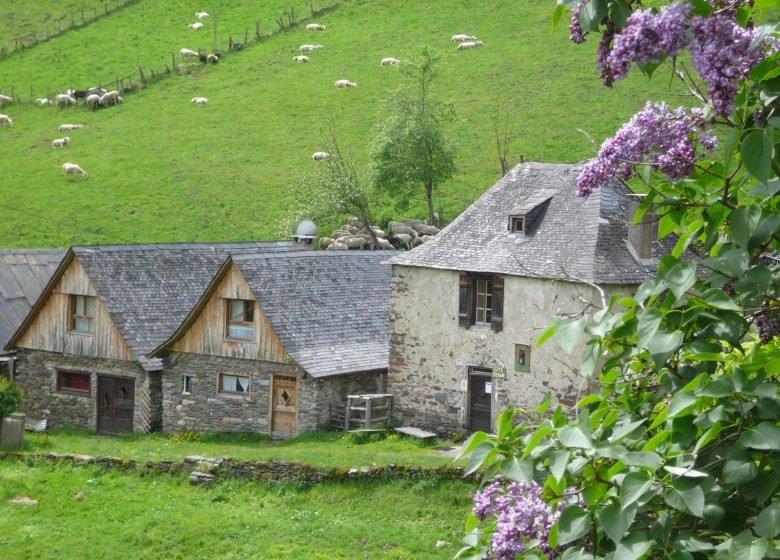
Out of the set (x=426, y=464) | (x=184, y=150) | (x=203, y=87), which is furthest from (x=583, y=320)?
(x=203, y=87)

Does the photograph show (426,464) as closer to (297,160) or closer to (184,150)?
(297,160)

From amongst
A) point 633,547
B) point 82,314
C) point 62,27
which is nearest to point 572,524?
point 633,547

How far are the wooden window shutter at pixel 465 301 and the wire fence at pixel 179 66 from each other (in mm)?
56483

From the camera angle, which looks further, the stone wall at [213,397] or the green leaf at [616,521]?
the stone wall at [213,397]

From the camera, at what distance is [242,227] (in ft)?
187

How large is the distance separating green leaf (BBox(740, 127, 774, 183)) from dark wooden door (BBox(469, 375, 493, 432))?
80.6 feet

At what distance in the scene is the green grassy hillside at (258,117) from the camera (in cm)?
5847

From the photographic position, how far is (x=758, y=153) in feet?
12.9

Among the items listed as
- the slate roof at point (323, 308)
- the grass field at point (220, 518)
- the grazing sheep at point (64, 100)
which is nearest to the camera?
→ the grass field at point (220, 518)

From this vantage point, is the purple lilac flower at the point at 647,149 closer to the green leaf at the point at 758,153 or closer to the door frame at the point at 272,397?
the green leaf at the point at 758,153

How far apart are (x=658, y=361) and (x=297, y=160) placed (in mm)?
61417

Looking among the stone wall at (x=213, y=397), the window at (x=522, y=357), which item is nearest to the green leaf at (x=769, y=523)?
the window at (x=522, y=357)

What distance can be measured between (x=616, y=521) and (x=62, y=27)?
95.1m

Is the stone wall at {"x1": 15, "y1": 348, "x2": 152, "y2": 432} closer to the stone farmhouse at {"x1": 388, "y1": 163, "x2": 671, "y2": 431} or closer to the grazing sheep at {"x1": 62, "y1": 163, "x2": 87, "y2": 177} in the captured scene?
the stone farmhouse at {"x1": 388, "y1": 163, "x2": 671, "y2": 431}
